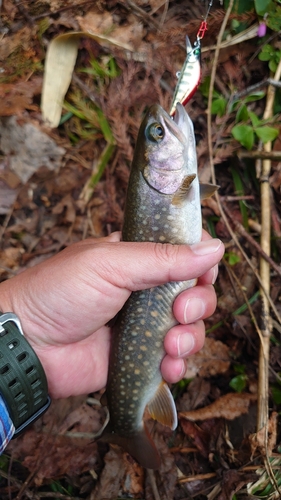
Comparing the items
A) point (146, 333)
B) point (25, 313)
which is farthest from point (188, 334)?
point (25, 313)

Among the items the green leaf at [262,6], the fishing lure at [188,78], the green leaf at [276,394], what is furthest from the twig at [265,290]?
the fishing lure at [188,78]

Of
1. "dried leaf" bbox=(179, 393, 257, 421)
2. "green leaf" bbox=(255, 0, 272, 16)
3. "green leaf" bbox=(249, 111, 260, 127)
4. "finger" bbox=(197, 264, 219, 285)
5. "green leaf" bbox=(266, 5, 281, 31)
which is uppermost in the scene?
"green leaf" bbox=(255, 0, 272, 16)

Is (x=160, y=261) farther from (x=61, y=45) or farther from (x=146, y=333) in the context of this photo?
(x=61, y=45)

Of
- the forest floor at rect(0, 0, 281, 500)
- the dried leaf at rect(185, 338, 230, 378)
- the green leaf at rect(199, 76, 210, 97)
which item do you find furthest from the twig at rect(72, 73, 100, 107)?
the dried leaf at rect(185, 338, 230, 378)

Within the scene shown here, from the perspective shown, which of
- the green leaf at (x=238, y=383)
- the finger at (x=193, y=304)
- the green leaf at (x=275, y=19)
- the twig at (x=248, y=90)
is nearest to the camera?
the finger at (x=193, y=304)

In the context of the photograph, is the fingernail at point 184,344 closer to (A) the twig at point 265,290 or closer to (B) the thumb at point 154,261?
(B) the thumb at point 154,261

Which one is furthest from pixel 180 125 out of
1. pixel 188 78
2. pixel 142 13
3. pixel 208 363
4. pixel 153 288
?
pixel 142 13

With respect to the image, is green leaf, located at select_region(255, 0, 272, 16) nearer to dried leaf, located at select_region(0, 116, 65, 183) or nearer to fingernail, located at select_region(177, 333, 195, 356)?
dried leaf, located at select_region(0, 116, 65, 183)
